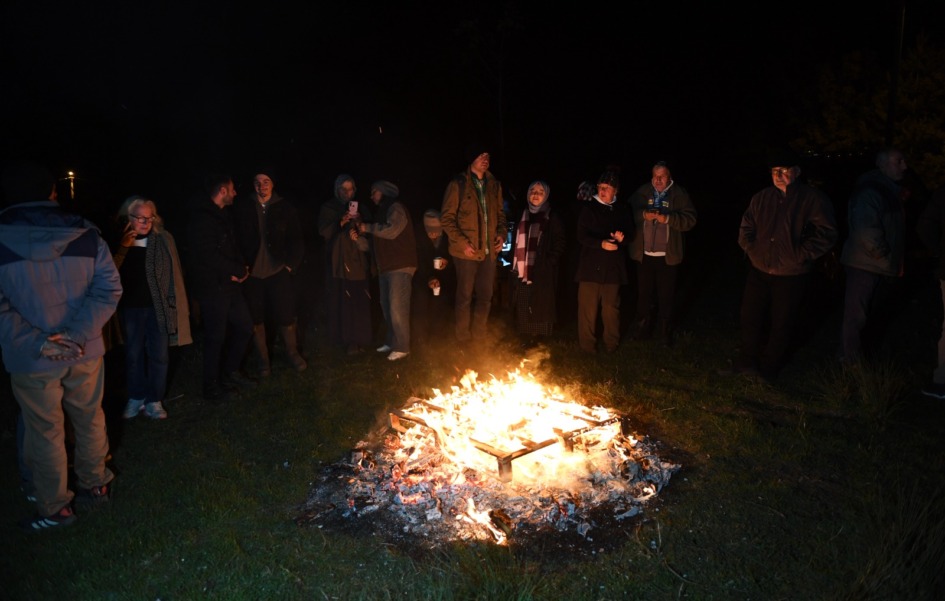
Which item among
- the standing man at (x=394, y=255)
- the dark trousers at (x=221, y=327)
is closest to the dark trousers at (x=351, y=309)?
the standing man at (x=394, y=255)

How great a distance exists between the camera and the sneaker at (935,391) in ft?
20.8

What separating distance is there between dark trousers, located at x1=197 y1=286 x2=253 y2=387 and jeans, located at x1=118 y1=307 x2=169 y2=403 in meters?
0.48

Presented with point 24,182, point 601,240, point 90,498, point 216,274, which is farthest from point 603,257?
point 24,182

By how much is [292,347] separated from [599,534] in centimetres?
450

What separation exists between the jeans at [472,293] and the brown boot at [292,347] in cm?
195

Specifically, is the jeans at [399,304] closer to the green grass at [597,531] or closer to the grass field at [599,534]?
the grass field at [599,534]

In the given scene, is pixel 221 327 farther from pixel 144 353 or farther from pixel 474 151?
pixel 474 151

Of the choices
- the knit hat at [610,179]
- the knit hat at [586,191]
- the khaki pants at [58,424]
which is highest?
the knit hat at [610,179]

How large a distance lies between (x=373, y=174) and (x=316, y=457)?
52.0 feet

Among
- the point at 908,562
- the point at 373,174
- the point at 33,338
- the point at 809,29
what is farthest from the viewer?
the point at 373,174

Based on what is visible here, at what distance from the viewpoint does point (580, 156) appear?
83.8 ft

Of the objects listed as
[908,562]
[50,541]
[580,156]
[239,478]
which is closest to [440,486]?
[239,478]

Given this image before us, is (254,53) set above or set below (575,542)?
above

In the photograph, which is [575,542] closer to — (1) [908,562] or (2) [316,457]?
(1) [908,562]
